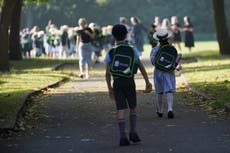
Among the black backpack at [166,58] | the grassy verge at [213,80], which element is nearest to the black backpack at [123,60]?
the black backpack at [166,58]

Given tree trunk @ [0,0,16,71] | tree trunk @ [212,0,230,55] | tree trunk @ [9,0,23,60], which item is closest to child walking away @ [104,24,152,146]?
tree trunk @ [0,0,16,71]

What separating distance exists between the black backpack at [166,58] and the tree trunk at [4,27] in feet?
46.0

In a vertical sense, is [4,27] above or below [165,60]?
above

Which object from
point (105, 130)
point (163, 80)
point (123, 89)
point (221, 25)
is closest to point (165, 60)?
point (163, 80)

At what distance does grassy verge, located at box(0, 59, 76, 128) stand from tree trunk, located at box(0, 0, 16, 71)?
488mm

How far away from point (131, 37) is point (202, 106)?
74.2 ft

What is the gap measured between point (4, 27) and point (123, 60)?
16860mm

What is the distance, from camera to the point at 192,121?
12.9m

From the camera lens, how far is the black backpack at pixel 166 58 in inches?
533

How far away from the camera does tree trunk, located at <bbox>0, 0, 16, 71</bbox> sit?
26672mm

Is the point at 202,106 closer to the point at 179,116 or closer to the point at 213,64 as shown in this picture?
the point at 179,116

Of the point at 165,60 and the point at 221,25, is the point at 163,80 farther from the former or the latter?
the point at 221,25

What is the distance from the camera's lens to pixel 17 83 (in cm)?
2128

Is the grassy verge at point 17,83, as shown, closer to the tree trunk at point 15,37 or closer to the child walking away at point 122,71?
the child walking away at point 122,71
